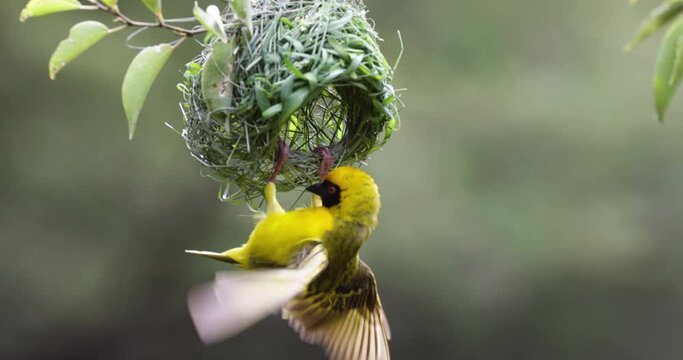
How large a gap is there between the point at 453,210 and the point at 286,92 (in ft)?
13.2

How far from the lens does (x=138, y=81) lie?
1727 mm

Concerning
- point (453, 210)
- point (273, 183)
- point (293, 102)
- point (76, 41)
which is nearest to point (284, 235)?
point (273, 183)

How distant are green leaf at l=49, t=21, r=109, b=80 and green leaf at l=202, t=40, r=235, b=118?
36 cm

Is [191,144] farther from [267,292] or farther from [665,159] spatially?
[665,159]

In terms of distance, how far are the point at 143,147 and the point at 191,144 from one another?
327cm

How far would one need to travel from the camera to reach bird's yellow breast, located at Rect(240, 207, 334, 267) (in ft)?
7.55

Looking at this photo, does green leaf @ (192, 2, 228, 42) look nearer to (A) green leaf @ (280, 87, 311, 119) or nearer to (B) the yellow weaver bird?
(A) green leaf @ (280, 87, 311, 119)

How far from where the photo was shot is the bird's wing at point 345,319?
2553 mm

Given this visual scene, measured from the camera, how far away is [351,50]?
2154 millimetres

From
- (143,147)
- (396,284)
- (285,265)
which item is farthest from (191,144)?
(396,284)

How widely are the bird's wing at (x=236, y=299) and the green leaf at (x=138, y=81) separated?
37 centimetres

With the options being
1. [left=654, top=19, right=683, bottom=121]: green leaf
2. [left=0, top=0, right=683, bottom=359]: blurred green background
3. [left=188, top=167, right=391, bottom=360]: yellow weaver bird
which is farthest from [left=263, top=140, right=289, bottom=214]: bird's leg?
[left=0, top=0, right=683, bottom=359]: blurred green background

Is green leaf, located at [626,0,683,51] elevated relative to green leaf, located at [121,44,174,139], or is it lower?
elevated

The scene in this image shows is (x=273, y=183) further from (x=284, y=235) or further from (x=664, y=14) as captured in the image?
(x=664, y=14)
